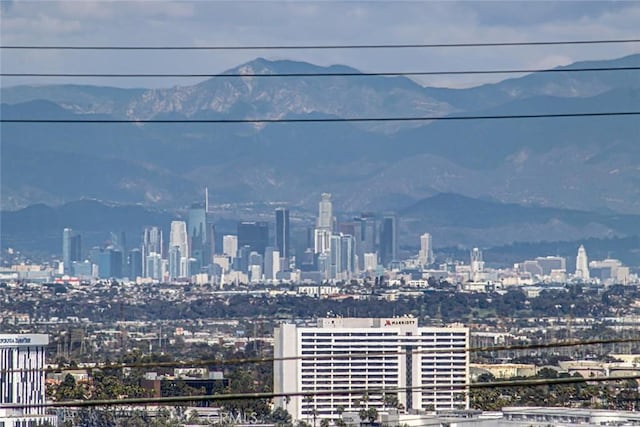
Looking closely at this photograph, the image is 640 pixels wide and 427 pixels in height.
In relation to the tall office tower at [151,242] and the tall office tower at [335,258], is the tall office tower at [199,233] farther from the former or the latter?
the tall office tower at [335,258]

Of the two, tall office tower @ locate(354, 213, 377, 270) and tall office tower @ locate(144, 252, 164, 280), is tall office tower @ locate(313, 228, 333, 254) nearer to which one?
tall office tower @ locate(354, 213, 377, 270)

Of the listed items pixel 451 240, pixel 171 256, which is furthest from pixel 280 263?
pixel 451 240

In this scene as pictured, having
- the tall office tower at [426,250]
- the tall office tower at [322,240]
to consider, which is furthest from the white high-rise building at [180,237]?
the tall office tower at [426,250]

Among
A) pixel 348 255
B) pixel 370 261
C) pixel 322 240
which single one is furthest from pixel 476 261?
pixel 322 240

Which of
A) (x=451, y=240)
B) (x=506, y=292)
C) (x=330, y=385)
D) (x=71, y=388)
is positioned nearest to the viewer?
(x=71, y=388)

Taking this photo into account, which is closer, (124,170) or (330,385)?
(330,385)

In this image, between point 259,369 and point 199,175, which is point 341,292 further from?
point 199,175

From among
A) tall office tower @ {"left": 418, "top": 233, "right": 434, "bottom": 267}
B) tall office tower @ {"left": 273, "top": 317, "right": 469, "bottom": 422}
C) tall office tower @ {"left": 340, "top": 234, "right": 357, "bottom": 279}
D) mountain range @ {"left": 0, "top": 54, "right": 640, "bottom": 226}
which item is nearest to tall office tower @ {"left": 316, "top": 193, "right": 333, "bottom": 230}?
mountain range @ {"left": 0, "top": 54, "right": 640, "bottom": 226}
